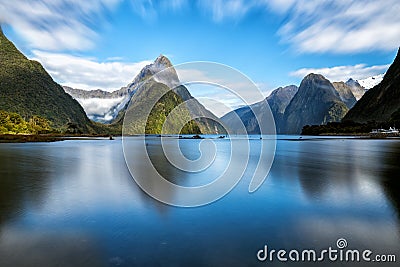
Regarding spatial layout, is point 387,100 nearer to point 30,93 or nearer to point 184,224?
point 184,224

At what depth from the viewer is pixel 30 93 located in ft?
491

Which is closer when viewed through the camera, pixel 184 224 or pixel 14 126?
pixel 184 224

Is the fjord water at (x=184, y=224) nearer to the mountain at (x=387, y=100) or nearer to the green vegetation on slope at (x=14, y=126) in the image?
the green vegetation on slope at (x=14, y=126)

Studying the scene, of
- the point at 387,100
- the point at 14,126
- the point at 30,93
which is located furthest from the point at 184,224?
the point at 387,100

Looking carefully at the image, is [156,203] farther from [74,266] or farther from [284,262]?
[284,262]

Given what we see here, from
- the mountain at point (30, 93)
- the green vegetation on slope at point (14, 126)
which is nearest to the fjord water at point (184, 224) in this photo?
the green vegetation on slope at point (14, 126)

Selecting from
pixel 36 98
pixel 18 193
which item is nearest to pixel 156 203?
→ pixel 18 193

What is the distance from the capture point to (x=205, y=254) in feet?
22.0

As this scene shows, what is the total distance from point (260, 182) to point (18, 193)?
1417 centimetres

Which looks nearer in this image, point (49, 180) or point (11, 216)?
point (11, 216)

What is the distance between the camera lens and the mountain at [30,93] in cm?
13600

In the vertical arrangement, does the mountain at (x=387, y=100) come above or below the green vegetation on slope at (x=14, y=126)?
above

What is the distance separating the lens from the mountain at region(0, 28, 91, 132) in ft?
446

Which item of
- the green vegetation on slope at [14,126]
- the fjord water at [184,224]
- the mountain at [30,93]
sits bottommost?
the fjord water at [184,224]
